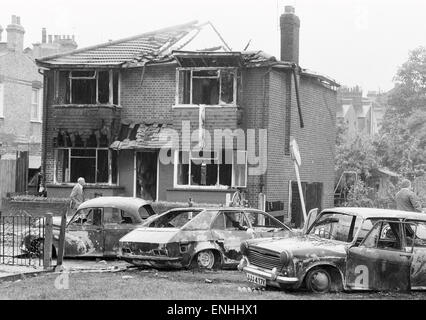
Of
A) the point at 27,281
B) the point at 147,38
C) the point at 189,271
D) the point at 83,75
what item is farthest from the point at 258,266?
the point at 147,38

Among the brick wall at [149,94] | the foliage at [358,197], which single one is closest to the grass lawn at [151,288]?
the brick wall at [149,94]

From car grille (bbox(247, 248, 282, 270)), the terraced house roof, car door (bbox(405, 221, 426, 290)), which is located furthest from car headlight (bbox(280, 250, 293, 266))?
the terraced house roof

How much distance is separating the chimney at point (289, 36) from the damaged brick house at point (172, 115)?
0.04 metres

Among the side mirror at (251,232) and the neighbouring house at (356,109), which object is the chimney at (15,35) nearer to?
the side mirror at (251,232)

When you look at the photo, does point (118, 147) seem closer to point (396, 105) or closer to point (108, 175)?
point (108, 175)

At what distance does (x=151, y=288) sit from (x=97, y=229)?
16.1 feet

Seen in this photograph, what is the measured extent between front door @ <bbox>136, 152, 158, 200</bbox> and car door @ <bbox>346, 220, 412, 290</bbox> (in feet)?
54.9

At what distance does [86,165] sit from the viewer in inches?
1117

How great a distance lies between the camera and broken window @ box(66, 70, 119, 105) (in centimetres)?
2808

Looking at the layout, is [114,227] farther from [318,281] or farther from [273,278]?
[318,281]

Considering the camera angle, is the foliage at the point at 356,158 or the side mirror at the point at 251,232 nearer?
the side mirror at the point at 251,232

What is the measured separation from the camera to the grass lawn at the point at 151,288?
10.8 m

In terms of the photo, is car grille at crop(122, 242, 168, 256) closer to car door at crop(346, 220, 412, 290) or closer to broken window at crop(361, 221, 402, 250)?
car door at crop(346, 220, 412, 290)
